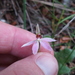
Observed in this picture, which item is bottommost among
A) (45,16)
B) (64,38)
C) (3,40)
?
(64,38)

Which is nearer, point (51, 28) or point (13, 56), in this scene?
point (13, 56)

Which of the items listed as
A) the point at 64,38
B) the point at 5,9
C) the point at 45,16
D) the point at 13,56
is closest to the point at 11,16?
the point at 5,9

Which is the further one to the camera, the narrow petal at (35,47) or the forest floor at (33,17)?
A: the forest floor at (33,17)

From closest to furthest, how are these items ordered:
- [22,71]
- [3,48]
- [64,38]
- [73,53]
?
[22,71], [3,48], [73,53], [64,38]

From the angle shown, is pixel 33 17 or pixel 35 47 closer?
pixel 35 47

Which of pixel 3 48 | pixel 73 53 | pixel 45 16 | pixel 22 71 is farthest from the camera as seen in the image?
pixel 45 16

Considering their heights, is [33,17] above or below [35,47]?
below

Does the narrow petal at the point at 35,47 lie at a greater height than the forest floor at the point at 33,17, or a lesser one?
greater

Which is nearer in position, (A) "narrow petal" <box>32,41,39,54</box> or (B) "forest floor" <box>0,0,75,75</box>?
(A) "narrow petal" <box>32,41,39,54</box>

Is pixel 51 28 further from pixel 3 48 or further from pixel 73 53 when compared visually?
A: pixel 3 48

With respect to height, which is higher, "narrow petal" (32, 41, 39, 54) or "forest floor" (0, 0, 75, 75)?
"narrow petal" (32, 41, 39, 54)

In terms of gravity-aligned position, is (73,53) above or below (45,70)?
below
